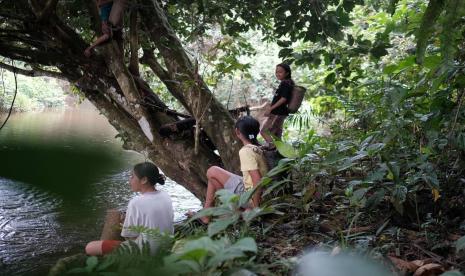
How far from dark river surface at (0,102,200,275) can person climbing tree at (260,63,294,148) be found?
260 centimetres

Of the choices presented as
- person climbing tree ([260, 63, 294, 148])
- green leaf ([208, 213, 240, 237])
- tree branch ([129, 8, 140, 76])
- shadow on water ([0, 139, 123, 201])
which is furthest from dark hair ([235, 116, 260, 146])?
shadow on water ([0, 139, 123, 201])

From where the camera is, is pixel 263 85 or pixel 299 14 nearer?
pixel 299 14

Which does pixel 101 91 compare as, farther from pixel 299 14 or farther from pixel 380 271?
pixel 380 271

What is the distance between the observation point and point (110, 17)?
4.95 m

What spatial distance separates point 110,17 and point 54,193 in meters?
4.33

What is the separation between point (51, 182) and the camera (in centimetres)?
891

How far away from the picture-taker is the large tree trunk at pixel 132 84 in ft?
16.1

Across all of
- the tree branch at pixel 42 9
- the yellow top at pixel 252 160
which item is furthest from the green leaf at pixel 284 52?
the tree branch at pixel 42 9

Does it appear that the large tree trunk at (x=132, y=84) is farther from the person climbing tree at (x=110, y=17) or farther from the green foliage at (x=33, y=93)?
the green foliage at (x=33, y=93)

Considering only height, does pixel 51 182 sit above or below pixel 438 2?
below

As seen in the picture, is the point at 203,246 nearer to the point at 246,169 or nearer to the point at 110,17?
the point at 246,169

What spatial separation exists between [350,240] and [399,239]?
11.2 inches

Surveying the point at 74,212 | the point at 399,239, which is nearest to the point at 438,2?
the point at 399,239

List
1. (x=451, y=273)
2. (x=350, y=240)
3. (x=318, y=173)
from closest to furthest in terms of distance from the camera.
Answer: (x=451, y=273)
(x=350, y=240)
(x=318, y=173)
